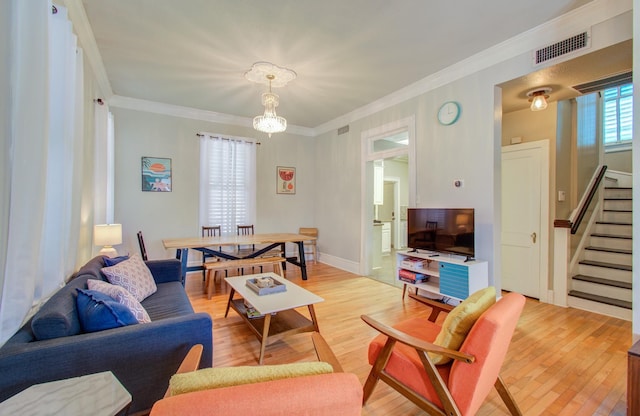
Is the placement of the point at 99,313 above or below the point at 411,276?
above

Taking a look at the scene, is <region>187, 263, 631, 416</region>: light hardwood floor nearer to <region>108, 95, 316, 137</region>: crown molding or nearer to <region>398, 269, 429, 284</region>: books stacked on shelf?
<region>398, 269, 429, 284</region>: books stacked on shelf

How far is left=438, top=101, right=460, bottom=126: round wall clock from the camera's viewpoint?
342 centimetres

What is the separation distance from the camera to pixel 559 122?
362cm

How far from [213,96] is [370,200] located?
10.1ft

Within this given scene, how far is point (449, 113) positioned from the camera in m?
3.50

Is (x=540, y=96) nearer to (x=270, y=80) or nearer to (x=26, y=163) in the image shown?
(x=270, y=80)

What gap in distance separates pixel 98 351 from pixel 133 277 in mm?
1275

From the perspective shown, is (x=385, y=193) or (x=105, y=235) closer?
(x=105, y=235)

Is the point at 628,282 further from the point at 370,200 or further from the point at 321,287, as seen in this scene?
the point at 321,287

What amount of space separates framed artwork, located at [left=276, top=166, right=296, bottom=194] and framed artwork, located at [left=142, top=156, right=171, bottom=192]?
2047 mm

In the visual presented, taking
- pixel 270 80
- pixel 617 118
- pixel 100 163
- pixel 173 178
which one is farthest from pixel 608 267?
pixel 173 178

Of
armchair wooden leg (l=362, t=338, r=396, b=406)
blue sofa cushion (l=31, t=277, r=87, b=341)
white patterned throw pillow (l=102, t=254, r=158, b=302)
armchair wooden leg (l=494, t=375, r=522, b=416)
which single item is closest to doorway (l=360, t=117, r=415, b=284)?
armchair wooden leg (l=494, t=375, r=522, b=416)

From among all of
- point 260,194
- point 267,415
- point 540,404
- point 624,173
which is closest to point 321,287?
point 260,194

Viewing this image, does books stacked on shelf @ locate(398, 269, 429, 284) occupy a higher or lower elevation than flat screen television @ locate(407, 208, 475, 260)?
lower
